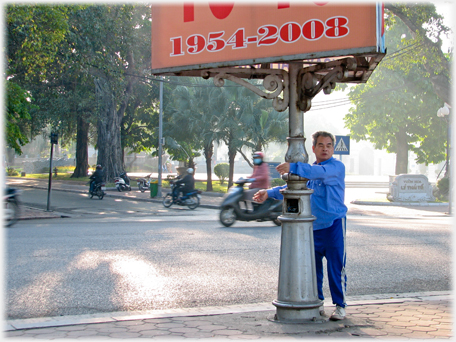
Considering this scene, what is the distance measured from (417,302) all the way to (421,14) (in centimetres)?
2242

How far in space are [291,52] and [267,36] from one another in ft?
0.98

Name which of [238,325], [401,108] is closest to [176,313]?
[238,325]

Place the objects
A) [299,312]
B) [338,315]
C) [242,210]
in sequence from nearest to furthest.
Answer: [299,312], [338,315], [242,210]

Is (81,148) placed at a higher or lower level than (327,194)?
higher

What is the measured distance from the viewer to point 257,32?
180 inches

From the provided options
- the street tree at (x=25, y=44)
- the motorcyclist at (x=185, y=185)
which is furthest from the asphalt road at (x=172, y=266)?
the motorcyclist at (x=185, y=185)

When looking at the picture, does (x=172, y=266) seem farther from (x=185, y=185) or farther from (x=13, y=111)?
(x=185, y=185)

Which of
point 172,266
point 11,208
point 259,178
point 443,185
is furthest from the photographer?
point 443,185

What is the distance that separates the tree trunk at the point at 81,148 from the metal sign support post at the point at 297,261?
41.8 m

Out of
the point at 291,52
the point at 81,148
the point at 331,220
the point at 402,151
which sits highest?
the point at 81,148

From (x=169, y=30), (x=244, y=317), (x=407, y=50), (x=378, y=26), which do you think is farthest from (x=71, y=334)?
(x=407, y=50)

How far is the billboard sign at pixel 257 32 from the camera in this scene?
Result: 4.18 metres

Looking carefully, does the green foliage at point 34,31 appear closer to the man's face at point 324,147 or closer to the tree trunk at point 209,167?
the man's face at point 324,147

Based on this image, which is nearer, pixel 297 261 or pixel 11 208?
pixel 297 261
